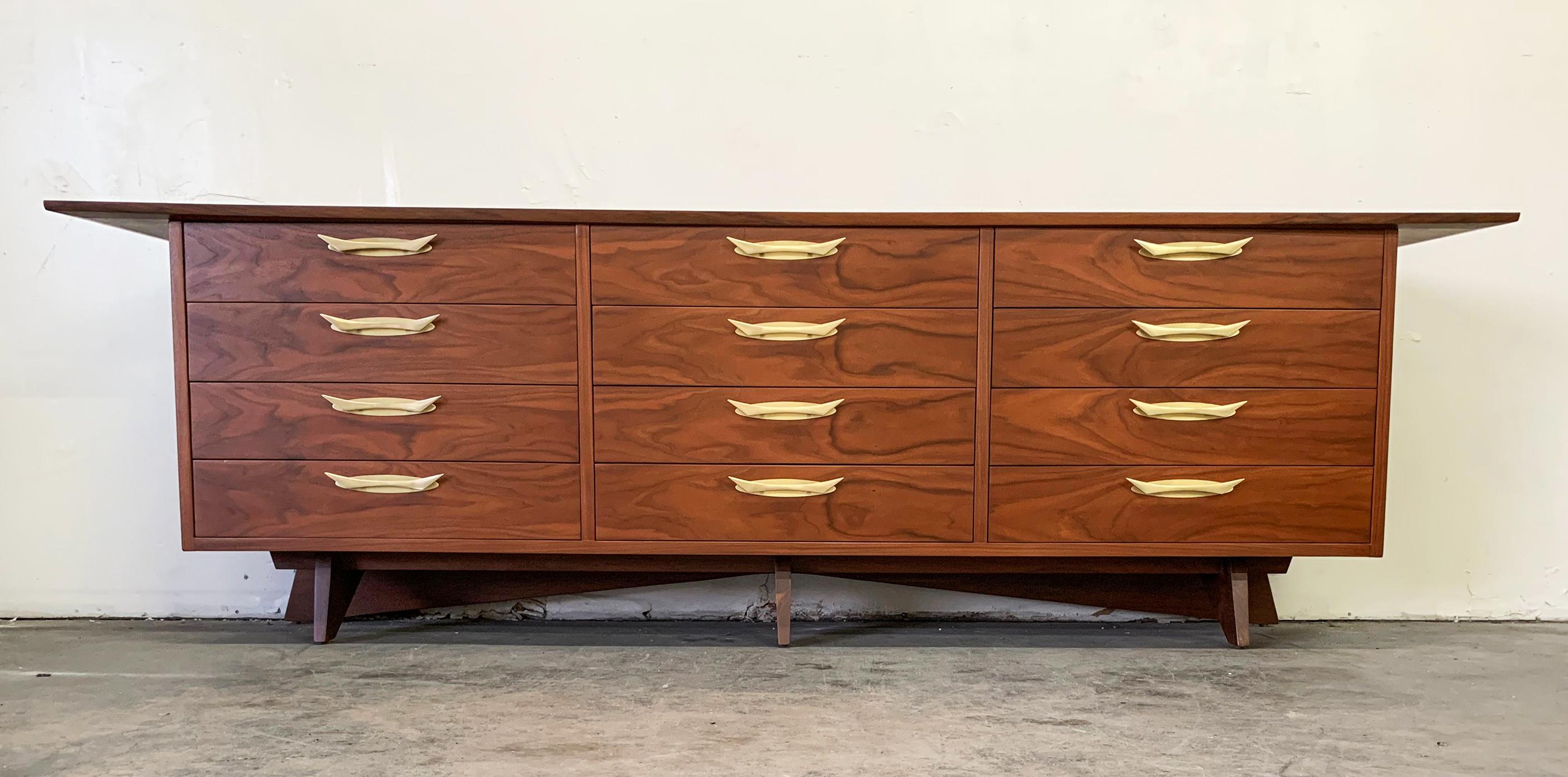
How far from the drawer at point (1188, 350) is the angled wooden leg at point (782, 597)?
619 mm

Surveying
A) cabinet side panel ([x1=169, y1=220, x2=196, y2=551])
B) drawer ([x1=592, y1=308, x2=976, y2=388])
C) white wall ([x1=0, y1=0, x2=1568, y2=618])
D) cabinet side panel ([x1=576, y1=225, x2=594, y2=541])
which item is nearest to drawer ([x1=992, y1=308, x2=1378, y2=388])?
drawer ([x1=592, y1=308, x2=976, y2=388])

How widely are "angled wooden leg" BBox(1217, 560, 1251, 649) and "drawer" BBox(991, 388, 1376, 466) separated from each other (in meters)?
0.27

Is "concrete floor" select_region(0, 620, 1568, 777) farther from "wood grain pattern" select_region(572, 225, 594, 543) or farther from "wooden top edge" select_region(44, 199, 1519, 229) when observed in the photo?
"wooden top edge" select_region(44, 199, 1519, 229)

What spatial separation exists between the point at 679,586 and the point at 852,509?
24.8 inches

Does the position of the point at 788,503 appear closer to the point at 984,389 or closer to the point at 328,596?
the point at 984,389

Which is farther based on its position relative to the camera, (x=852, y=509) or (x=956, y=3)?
(x=956, y=3)

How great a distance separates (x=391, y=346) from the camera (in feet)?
5.29

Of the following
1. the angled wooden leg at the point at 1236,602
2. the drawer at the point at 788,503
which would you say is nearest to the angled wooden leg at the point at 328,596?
the drawer at the point at 788,503

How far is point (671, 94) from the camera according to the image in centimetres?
202

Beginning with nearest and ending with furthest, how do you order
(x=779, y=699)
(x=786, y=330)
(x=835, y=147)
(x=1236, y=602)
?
(x=779, y=699), (x=786, y=330), (x=1236, y=602), (x=835, y=147)

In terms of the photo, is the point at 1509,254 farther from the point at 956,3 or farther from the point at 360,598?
the point at 360,598

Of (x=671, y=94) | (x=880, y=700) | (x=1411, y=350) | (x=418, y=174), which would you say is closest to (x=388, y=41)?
(x=418, y=174)

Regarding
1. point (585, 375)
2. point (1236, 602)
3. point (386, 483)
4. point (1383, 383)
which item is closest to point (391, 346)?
point (386, 483)

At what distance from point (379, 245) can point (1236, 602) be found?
6.16 ft
